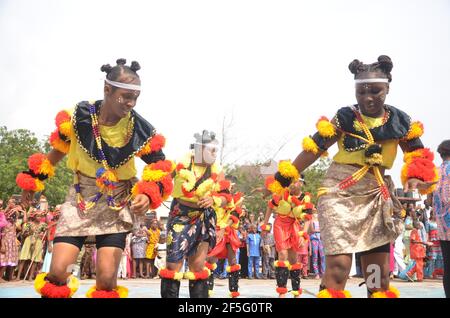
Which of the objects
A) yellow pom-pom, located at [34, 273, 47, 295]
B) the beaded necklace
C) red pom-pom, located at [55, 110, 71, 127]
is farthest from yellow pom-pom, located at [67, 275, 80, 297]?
red pom-pom, located at [55, 110, 71, 127]

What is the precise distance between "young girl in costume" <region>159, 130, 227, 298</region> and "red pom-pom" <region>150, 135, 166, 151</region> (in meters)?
1.61

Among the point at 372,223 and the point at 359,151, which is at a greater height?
the point at 359,151

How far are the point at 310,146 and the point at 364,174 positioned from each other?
54cm

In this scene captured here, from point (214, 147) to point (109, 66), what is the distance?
2365mm

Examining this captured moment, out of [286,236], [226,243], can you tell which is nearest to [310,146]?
[286,236]

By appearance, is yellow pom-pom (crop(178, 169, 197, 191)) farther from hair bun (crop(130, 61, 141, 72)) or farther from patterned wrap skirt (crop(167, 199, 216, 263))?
hair bun (crop(130, 61, 141, 72))

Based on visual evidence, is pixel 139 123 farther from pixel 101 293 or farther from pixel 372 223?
pixel 372 223

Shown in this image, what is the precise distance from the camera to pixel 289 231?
33.5ft

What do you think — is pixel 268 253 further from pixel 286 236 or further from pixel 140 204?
pixel 140 204

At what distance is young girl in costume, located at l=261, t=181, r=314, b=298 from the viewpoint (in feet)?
33.0

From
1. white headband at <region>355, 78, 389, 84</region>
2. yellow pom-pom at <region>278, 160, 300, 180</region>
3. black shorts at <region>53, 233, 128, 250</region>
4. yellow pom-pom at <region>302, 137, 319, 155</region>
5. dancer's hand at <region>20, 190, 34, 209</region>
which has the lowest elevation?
black shorts at <region>53, 233, 128, 250</region>

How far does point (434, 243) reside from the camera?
16078mm
